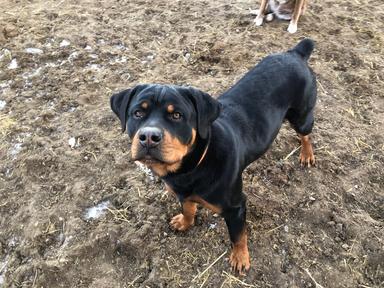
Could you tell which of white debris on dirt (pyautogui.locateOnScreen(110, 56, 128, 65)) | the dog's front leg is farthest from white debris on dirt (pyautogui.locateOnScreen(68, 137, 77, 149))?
the dog's front leg

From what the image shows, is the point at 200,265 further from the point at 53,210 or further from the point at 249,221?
the point at 53,210

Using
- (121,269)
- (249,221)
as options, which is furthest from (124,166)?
(249,221)

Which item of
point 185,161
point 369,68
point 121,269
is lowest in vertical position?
point 121,269

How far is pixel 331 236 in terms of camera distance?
11.5 ft

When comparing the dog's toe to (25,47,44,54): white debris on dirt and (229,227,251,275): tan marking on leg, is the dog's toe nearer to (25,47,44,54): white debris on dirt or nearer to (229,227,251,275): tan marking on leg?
(229,227,251,275): tan marking on leg

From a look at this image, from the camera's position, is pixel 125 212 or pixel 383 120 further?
pixel 383 120

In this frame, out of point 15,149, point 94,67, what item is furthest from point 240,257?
point 94,67

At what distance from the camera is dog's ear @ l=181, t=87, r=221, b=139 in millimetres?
2660

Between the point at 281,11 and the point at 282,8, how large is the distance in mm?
47

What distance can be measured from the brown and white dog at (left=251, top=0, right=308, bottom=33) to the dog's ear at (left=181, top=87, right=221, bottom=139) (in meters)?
3.77

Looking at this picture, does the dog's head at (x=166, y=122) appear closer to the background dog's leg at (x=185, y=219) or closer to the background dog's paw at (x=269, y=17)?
the background dog's leg at (x=185, y=219)

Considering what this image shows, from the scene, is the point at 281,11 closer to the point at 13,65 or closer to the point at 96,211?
the point at 13,65

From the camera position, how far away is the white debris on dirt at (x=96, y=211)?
3684mm

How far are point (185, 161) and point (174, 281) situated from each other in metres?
1.08
